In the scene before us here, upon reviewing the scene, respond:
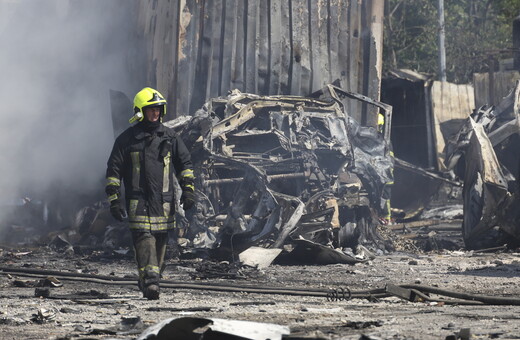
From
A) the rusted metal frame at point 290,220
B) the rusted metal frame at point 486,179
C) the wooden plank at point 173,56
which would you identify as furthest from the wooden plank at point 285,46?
the rusted metal frame at point 290,220

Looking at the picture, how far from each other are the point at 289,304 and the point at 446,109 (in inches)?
600

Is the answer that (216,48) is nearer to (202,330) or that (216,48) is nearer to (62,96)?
(62,96)

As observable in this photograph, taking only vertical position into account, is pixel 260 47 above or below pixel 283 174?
above

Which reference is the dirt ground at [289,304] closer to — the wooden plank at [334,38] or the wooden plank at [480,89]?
the wooden plank at [334,38]

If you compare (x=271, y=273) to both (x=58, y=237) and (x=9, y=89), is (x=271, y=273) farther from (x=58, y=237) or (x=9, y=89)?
(x=9, y=89)

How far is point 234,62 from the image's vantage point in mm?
14477

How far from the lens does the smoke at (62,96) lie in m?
16.1

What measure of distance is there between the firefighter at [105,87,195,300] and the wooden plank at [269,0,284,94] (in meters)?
7.23

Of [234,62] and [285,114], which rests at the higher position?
[234,62]

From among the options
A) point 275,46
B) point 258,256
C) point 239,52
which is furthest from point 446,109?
point 258,256

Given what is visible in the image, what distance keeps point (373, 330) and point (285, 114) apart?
7235 millimetres

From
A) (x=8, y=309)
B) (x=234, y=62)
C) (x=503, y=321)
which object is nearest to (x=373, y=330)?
(x=503, y=321)

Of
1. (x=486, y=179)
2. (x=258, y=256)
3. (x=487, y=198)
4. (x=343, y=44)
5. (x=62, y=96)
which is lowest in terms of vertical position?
(x=258, y=256)

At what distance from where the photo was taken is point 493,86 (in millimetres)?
22531
